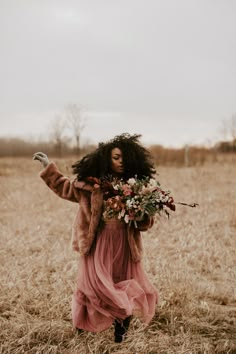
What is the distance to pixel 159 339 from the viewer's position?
398cm

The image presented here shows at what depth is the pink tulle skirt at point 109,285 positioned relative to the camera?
Result: 3.78 metres

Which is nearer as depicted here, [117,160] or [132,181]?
[132,181]

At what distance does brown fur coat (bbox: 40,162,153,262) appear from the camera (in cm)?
380

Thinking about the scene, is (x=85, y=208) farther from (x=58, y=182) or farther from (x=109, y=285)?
(x=109, y=285)

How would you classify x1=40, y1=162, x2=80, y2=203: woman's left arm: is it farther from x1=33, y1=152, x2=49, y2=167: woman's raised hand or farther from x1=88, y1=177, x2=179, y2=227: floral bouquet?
x1=88, y1=177, x2=179, y2=227: floral bouquet

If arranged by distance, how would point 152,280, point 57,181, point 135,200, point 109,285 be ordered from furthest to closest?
point 152,280 < point 57,181 < point 109,285 < point 135,200

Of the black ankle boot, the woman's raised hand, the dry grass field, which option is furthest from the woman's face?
the dry grass field

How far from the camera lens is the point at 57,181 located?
388 cm

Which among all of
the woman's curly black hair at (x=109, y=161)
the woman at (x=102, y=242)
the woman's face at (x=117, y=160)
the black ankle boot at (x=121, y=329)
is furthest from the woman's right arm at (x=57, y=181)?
the black ankle boot at (x=121, y=329)

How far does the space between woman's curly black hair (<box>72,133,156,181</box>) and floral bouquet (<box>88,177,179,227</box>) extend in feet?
0.45

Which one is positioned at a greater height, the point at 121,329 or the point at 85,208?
the point at 85,208

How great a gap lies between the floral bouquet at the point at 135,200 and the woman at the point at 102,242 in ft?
0.34

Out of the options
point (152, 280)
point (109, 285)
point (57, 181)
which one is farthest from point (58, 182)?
point (152, 280)

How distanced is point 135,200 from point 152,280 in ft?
6.67
